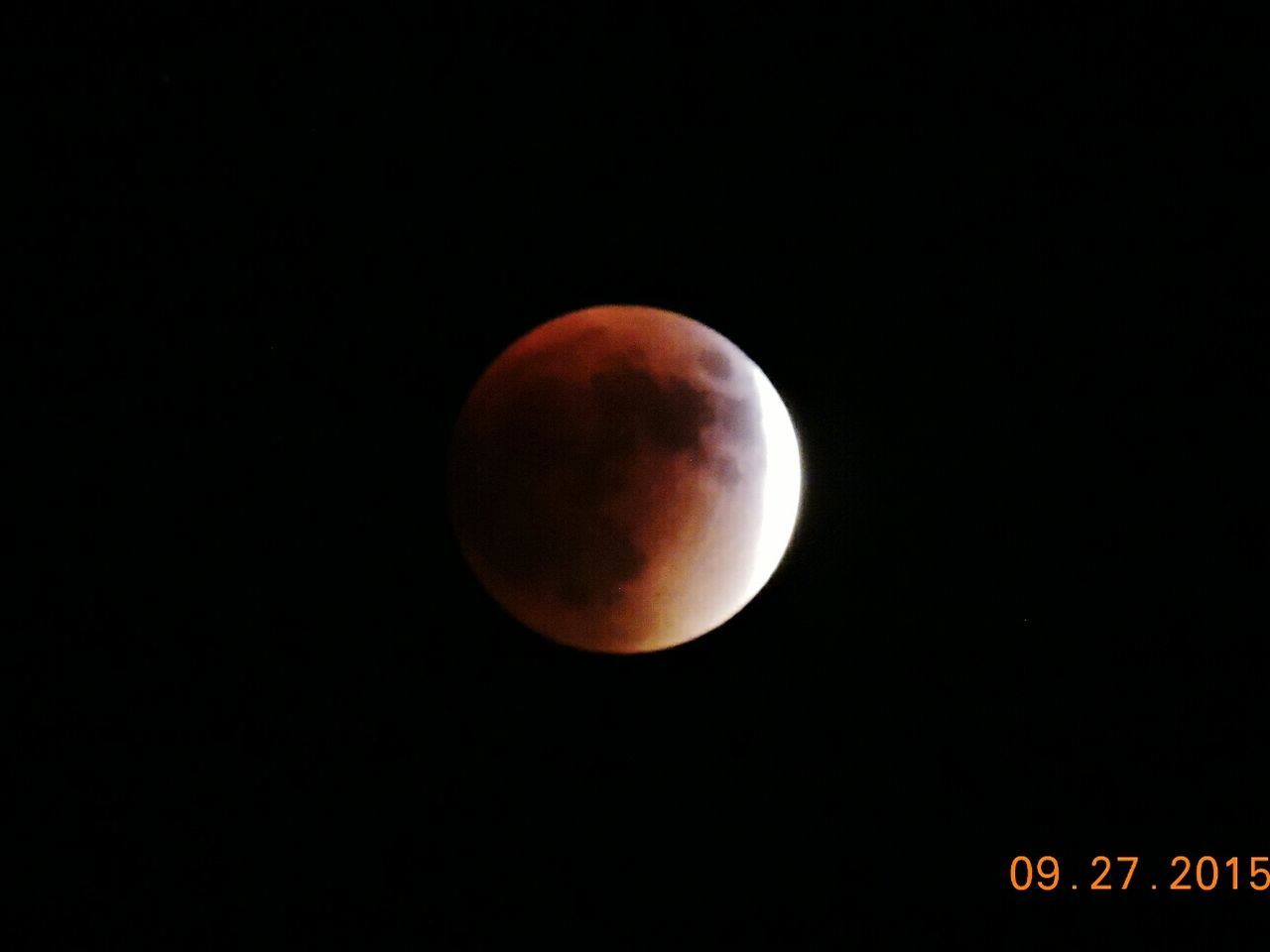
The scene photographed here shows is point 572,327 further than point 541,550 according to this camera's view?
Yes

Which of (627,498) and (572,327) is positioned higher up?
(572,327)

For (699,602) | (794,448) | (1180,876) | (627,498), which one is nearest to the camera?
(627,498)

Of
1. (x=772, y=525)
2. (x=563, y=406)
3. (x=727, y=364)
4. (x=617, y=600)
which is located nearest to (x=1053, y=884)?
(x=772, y=525)

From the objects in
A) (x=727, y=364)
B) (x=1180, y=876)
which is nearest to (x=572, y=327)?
(x=727, y=364)

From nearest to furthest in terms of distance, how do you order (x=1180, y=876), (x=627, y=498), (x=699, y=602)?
(x=627, y=498)
(x=699, y=602)
(x=1180, y=876)

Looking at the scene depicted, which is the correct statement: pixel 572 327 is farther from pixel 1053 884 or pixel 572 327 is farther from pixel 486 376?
pixel 1053 884

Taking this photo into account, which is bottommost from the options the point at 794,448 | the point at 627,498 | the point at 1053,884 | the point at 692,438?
the point at 1053,884

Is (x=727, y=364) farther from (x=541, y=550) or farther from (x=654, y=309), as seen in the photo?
(x=541, y=550)
